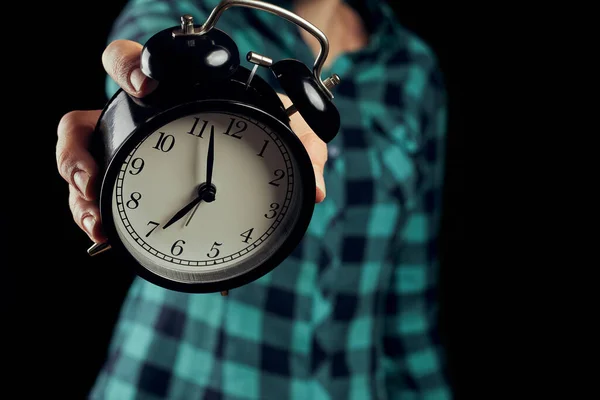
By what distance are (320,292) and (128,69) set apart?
0.93 m

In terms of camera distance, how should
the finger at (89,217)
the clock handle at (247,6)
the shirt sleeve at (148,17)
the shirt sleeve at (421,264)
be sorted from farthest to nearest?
the shirt sleeve at (421,264) < the shirt sleeve at (148,17) < the finger at (89,217) < the clock handle at (247,6)

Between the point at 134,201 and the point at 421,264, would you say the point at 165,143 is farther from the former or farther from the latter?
the point at 421,264

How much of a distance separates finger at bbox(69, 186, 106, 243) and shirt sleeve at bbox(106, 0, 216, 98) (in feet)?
1.41

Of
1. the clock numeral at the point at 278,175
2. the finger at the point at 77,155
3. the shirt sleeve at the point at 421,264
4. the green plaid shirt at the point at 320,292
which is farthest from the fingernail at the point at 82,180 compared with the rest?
the shirt sleeve at the point at 421,264

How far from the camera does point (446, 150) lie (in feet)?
6.15

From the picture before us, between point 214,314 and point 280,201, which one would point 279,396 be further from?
point 280,201

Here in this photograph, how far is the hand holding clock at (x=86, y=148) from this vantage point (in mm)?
656

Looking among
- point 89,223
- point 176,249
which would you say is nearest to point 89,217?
point 89,223

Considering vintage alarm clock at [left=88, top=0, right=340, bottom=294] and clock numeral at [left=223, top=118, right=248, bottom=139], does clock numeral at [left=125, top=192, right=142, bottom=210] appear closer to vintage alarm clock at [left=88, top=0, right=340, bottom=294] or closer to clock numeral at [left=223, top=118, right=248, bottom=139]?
vintage alarm clock at [left=88, top=0, right=340, bottom=294]

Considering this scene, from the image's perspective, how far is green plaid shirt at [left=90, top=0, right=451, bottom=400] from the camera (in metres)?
1.43

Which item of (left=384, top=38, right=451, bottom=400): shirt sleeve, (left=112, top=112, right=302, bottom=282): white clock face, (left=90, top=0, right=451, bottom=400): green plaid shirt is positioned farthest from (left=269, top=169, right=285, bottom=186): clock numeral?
(left=384, top=38, right=451, bottom=400): shirt sleeve

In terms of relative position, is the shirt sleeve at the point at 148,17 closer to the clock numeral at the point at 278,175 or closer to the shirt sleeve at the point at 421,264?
the clock numeral at the point at 278,175

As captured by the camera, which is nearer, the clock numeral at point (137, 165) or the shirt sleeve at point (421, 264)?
the clock numeral at point (137, 165)

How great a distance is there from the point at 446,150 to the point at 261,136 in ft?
4.32
